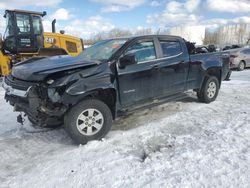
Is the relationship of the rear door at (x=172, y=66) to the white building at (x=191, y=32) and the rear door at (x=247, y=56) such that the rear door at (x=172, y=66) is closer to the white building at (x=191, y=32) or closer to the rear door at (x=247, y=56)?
the rear door at (x=247, y=56)

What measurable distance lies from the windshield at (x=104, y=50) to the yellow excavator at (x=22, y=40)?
598 centimetres

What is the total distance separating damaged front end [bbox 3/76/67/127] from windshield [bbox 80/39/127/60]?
1.31m

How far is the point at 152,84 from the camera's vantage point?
517 cm

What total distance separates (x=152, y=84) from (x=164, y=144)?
1.38 metres

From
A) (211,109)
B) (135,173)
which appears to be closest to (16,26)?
(211,109)

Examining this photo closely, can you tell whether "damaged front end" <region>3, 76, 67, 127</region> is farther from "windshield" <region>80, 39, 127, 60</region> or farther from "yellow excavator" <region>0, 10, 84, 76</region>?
"yellow excavator" <region>0, 10, 84, 76</region>

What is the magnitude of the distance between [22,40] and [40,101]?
26.3 feet

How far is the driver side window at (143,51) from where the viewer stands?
4.93 meters

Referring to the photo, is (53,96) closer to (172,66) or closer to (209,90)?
(172,66)

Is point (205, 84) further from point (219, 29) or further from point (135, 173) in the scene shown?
point (219, 29)

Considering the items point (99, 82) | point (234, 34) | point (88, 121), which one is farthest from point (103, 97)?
point (234, 34)

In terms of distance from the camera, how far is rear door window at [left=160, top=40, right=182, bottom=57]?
5482 millimetres

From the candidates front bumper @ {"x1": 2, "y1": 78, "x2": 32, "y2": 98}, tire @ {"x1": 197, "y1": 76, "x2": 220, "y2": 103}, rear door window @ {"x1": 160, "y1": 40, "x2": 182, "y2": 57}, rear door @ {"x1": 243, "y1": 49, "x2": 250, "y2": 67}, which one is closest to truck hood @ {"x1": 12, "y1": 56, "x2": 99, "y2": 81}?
front bumper @ {"x1": 2, "y1": 78, "x2": 32, "y2": 98}

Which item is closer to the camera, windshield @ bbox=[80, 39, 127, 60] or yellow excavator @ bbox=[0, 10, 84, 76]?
windshield @ bbox=[80, 39, 127, 60]
